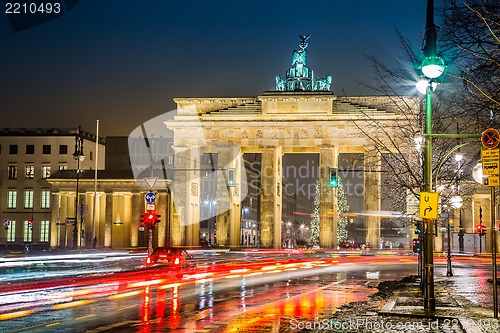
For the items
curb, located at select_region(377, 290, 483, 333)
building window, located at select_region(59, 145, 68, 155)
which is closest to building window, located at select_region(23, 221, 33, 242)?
building window, located at select_region(59, 145, 68, 155)

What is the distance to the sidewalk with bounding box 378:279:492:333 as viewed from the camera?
15867 mm

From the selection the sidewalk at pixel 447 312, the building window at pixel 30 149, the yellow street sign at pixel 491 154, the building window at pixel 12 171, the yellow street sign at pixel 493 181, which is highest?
the building window at pixel 30 149

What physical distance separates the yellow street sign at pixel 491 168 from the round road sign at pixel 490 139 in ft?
1.26

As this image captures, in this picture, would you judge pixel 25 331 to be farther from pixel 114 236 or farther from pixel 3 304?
pixel 114 236

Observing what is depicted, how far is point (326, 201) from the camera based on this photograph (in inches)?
3516

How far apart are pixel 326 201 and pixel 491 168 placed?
72.6 metres

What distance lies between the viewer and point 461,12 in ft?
62.5

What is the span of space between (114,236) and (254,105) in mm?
23155

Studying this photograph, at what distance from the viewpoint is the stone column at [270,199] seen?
9081 cm

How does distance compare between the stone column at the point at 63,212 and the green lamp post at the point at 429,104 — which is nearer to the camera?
the green lamp post at the point at 429,104

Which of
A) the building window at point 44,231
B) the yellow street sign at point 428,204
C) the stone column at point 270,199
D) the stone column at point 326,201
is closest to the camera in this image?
the yellow street sign at point 428,204

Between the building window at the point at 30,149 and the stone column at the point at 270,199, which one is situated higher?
the building window at the point at 30,149

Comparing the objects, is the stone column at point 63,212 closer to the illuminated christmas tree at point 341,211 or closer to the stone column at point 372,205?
the stone column at point 372,205

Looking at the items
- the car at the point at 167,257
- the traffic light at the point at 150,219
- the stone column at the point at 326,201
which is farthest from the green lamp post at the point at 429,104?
the stone column at the point at 326,201
